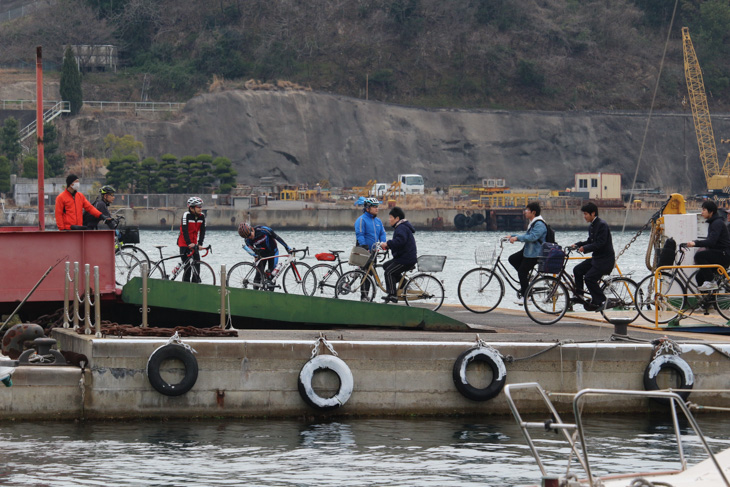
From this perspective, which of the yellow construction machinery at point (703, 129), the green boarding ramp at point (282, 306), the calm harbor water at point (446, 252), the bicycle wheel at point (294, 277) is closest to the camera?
the green boarding ramp at point (282, 306)

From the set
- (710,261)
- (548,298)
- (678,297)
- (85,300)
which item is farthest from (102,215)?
(710,261)

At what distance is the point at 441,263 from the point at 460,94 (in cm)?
11534

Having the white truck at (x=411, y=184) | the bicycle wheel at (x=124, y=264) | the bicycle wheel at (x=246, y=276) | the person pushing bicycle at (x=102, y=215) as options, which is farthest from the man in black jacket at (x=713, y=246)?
the white truck at (x=411, y=184)

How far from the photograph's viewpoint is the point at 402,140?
123 m

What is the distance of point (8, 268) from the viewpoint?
16422 millimetres

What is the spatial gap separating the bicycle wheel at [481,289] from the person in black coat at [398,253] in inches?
36.5

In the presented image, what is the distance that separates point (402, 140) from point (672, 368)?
358 ft

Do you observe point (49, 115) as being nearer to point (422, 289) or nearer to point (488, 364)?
point (422, 289)

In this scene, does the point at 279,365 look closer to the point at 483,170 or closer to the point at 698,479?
the point at 698,479

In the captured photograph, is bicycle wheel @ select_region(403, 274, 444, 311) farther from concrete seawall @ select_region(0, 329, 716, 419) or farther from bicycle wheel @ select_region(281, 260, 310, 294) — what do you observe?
concrete seawall @ select_region(0, 329, 716, 419)

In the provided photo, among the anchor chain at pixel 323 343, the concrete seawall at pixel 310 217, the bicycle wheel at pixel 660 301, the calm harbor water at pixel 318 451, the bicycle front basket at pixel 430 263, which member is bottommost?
the calm harbor water at pixel 318 451

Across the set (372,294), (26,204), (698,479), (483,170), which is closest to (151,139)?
(26,204)

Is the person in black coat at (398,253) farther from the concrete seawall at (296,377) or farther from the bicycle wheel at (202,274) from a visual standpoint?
the concrete seawall at (296,377)

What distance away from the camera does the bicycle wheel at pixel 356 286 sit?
18.8 meters
